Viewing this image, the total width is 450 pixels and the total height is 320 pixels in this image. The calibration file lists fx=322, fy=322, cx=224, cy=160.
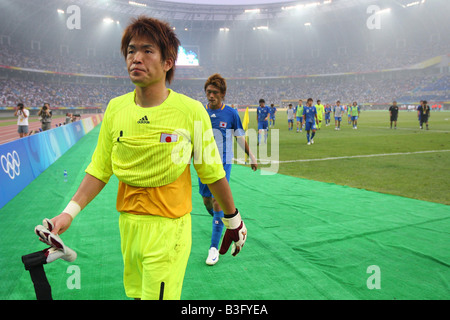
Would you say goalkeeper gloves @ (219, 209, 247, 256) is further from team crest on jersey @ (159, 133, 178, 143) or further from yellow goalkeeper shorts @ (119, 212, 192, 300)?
team crest on jersey @ (159, 133, 178, 143)

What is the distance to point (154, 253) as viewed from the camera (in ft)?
5.60

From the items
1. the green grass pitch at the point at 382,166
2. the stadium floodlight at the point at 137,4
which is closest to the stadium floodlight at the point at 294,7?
the stadium floodlight at the point at 137,4

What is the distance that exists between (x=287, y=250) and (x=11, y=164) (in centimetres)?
639

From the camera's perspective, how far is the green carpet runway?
125 inches

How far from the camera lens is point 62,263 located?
380cm

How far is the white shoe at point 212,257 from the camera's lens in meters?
3.73

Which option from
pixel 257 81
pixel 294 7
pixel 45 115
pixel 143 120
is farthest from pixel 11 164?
pixel 257 81

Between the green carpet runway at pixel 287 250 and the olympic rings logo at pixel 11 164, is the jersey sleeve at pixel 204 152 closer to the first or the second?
the green carpet runway at pixel 287 250

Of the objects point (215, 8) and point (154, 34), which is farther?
point (215, 8)

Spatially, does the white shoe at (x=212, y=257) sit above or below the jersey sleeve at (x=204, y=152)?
below

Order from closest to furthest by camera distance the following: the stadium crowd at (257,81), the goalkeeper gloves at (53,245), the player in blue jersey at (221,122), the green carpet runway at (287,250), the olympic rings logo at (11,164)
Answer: the goalkeeper gloves at (53,245), the green carpet runway at (287,250), the player in blue jersey at (221,122), the olympic rings logo at (11,164), the stadium crowd at (257,81)

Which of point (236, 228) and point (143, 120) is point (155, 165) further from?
point (236, 228)

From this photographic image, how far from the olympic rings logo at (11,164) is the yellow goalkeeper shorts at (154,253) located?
608 cm
